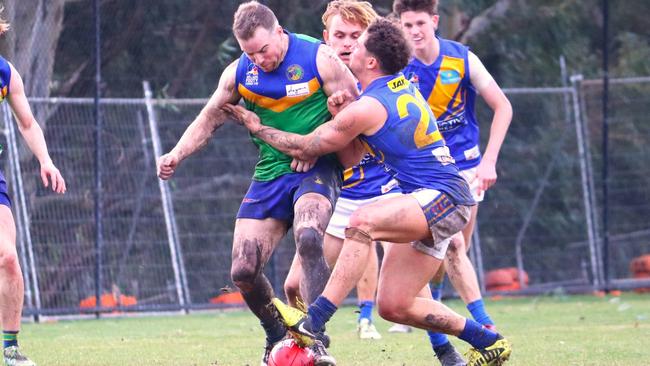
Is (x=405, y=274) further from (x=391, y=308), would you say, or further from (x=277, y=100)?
(x=277, y=100)

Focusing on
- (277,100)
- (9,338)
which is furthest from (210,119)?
(9,338)

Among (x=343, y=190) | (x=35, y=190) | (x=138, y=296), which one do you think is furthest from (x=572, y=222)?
(x=343, y=190)

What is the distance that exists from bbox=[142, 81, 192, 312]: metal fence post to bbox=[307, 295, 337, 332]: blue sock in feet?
23.4

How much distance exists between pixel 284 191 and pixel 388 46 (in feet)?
3.60

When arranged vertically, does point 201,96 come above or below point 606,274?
above

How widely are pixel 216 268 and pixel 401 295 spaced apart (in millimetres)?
7135

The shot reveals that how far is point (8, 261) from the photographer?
21.4 ft

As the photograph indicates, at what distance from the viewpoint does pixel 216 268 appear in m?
12.9

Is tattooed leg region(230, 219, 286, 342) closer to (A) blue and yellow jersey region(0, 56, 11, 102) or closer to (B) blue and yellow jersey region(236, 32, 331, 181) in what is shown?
(B) blue and yellow jersey region(236, 32, 331, 181)

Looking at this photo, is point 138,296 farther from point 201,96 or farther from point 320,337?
point 320,337

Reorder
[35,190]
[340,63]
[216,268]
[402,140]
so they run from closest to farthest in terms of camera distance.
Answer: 1. [402,140]
2. [340,63]
3. [35,190]
4. [216,268]

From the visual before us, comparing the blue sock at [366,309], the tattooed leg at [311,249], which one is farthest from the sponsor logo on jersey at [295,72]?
the blue sock at [366,309]

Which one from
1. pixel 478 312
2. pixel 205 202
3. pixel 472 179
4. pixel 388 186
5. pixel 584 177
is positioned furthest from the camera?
pixel 584 177

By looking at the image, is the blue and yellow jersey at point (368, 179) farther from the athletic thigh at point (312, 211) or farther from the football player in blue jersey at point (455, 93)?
the athletic thigh at point (312, 211)
